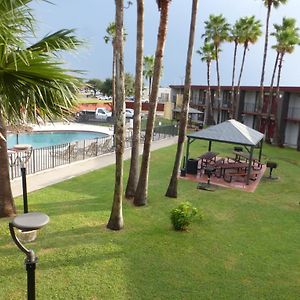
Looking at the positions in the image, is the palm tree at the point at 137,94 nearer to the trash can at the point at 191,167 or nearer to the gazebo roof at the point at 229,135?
the trash can at the point at 191,167

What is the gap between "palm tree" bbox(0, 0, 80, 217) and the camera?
149 inches

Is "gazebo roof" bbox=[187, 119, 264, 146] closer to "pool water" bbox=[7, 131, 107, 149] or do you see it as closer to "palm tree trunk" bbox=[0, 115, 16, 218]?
"palm tree trunk" bbox=[0, 115, 16, 218]

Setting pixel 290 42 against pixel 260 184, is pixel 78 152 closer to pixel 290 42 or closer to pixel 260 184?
pixel 260 184

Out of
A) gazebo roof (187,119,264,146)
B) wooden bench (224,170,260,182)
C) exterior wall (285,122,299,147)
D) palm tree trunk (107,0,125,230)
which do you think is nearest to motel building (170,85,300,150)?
exterior wall (285,122,299,147)

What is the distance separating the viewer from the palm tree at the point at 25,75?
378 cm

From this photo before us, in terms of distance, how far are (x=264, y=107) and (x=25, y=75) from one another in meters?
35.8

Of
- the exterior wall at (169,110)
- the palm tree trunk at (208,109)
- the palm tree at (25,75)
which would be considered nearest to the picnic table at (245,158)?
the palm tree at (25,75)

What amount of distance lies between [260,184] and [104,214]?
9.04m

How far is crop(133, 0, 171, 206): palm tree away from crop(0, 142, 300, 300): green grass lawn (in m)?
0.53

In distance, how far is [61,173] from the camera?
52.6 feet

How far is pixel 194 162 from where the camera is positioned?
1755cm

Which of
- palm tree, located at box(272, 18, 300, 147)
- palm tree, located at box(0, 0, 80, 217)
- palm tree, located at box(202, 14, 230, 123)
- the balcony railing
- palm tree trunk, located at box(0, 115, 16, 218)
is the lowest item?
palm tree trunk, located at box(0, 115, 16, 218)

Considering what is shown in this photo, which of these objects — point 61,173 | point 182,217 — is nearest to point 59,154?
point 61,173

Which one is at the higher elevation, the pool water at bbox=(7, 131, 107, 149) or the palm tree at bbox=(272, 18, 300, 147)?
the palm tree at bbox=(272, 18, 300, 147)
